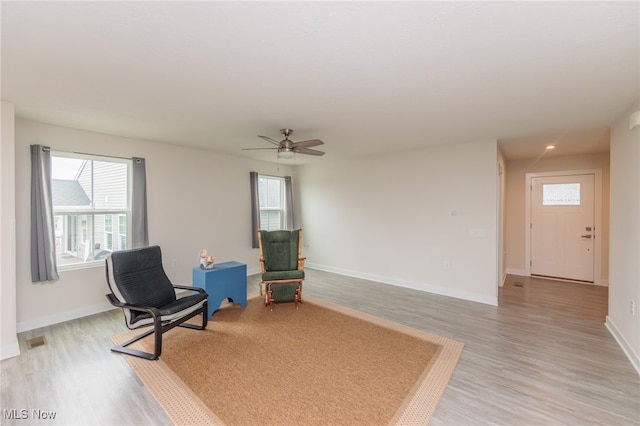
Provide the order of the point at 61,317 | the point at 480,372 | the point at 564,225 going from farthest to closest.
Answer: the point at 564,225, the point at 61,317, the point at 480,372

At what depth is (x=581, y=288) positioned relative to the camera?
15.4ft

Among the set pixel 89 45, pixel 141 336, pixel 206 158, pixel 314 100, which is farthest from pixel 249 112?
pixel 141 336

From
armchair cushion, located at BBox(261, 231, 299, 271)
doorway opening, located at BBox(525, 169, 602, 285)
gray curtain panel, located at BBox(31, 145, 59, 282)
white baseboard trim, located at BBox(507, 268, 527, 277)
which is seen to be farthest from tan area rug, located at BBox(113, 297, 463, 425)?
doorway opening, located at BBox(525, 169, 602, 285)

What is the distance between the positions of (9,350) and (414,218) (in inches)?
213

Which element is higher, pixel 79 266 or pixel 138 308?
pixel 79 266

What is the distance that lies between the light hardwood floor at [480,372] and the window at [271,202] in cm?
314

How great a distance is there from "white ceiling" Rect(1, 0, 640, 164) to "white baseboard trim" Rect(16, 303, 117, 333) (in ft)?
8.01

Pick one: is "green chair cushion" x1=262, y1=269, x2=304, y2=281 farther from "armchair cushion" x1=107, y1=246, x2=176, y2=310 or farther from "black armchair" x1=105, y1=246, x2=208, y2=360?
"armchair cushion" x1=107, y1=246, x2=176, y2=310

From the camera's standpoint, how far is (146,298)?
9.36ft

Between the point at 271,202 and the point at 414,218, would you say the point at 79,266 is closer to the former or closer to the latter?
the point at 271,202

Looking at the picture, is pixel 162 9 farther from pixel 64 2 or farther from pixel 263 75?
pixel 263 75

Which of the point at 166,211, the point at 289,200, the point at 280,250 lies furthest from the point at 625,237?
the point at 166,211

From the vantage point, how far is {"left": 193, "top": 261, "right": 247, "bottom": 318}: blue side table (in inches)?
134

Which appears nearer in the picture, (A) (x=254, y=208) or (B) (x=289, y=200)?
(A) (x=254, y=208)
